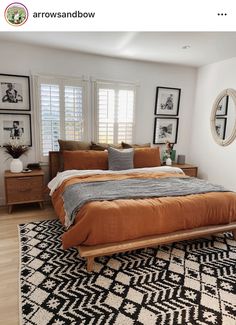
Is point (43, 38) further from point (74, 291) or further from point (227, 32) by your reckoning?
point (74, 291)

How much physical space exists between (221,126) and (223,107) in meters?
0.33

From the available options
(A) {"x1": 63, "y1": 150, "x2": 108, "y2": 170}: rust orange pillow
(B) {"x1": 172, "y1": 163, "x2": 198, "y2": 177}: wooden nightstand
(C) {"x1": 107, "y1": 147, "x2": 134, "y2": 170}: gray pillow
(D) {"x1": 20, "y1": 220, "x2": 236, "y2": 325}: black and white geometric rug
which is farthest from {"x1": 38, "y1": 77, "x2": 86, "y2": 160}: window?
(B) {"x1": 172, "y1": 163, "x2": 198, "y2": 177}: wooden nightstand

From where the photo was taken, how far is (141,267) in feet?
7.26

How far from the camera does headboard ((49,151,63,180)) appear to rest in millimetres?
3744

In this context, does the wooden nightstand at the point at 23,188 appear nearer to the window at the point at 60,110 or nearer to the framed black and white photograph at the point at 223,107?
the window at the point at 60,110

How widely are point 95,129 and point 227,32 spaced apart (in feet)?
7.81

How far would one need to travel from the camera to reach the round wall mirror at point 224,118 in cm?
387

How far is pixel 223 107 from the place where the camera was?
4066 millimetres

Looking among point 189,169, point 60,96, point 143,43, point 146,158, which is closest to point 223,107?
point 189,169

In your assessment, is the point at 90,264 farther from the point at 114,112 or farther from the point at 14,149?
the point at 114,112
